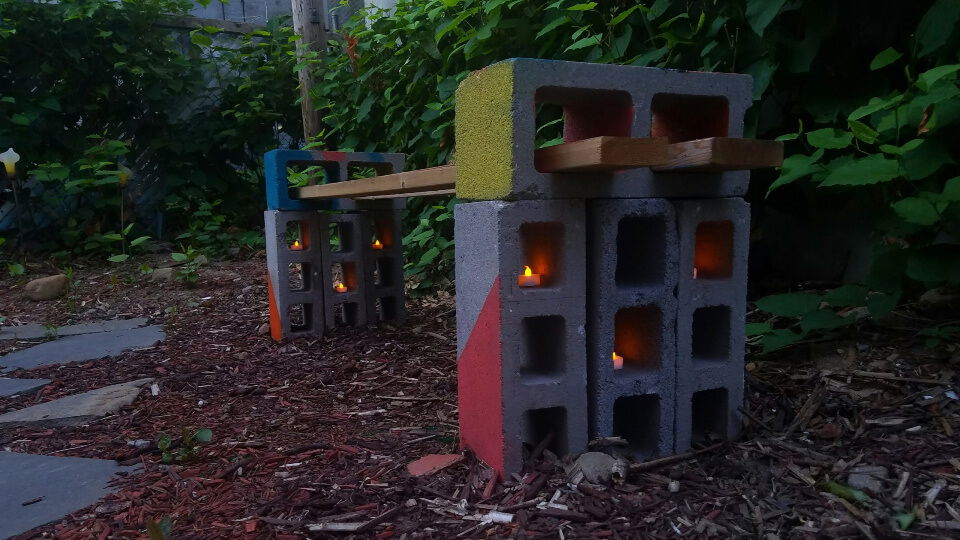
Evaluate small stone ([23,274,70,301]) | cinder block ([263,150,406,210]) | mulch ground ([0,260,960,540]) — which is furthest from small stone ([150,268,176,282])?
mulch ground ([0,260,960,540])

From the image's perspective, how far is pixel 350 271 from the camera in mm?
4164

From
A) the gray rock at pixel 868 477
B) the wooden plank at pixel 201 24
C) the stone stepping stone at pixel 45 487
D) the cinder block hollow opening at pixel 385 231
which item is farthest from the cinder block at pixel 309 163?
the wooden plank at pixel 201 24

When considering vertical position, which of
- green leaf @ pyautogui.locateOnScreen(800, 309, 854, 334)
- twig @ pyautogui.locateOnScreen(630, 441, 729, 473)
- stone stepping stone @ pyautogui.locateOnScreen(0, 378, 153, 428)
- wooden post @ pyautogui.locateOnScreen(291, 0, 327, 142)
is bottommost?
stone stepping stone @ pyautogui.locateOnScreen(0, 378, 153, 428)

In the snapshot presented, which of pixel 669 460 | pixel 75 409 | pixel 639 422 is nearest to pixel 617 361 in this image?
pixel 639 422

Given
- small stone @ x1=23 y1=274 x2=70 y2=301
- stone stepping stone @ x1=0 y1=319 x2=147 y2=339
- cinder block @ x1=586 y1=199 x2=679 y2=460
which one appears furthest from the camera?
small stone @ x1=23 y1=274 x2=70 y2=301

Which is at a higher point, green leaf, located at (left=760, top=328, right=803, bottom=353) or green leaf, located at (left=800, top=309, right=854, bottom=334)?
green leaf, located at (left=800, top=309, right=854, bottom=334)

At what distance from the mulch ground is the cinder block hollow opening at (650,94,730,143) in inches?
33.5

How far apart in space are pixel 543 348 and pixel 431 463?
1.57 feet

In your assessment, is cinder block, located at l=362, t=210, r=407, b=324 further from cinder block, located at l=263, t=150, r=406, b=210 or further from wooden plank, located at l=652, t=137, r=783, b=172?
wooden plank, located at l=652, t=137, r=783, b=172

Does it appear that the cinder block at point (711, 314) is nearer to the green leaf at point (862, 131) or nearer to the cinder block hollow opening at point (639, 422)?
the cinder block hollow opening at point (639, 422)

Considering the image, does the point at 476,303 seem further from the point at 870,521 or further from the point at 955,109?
the point at 955,109

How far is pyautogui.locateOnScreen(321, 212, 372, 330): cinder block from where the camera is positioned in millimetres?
3986

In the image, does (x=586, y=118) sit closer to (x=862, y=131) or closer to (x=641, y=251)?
(x=641, y=251)

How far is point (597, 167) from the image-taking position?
1594 millimetres
